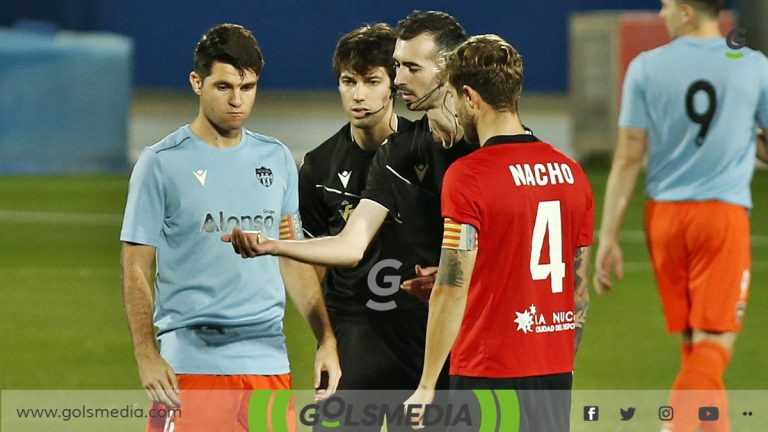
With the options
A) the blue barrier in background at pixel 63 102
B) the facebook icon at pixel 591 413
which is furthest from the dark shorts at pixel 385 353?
the blue barrier in background at pixel 63 102

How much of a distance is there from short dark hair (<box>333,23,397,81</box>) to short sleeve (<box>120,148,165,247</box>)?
994mm

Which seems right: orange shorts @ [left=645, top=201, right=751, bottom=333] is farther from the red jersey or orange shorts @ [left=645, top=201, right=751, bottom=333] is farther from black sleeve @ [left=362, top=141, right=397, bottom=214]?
the red jersey

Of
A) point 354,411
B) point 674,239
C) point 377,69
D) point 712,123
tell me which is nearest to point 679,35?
point 712,123

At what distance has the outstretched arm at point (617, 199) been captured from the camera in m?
6.75

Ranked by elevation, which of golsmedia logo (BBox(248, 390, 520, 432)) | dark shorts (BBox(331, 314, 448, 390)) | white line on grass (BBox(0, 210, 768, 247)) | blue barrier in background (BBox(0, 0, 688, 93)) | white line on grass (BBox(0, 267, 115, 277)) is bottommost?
blue barrier in background (BBox(0, 0, 688, 93))

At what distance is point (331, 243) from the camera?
485cm

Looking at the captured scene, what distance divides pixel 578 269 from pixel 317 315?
2.93ft

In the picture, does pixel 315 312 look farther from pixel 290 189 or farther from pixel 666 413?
pixel 666 413

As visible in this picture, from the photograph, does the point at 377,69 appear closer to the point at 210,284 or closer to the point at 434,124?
the point at 434,124

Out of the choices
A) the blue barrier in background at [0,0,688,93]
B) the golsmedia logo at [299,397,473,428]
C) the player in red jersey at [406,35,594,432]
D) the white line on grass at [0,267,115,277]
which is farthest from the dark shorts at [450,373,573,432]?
the blue barrier in background at [0,0,688,93]

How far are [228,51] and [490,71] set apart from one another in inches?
34.4

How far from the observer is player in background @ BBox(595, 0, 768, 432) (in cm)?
672

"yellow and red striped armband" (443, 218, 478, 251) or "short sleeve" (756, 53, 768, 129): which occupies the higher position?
"yellow and red striped armband" (443, 218, 478, 251)

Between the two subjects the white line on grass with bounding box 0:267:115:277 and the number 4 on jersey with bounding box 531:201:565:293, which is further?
the white line on grass with bounding box 0:267:115:277
